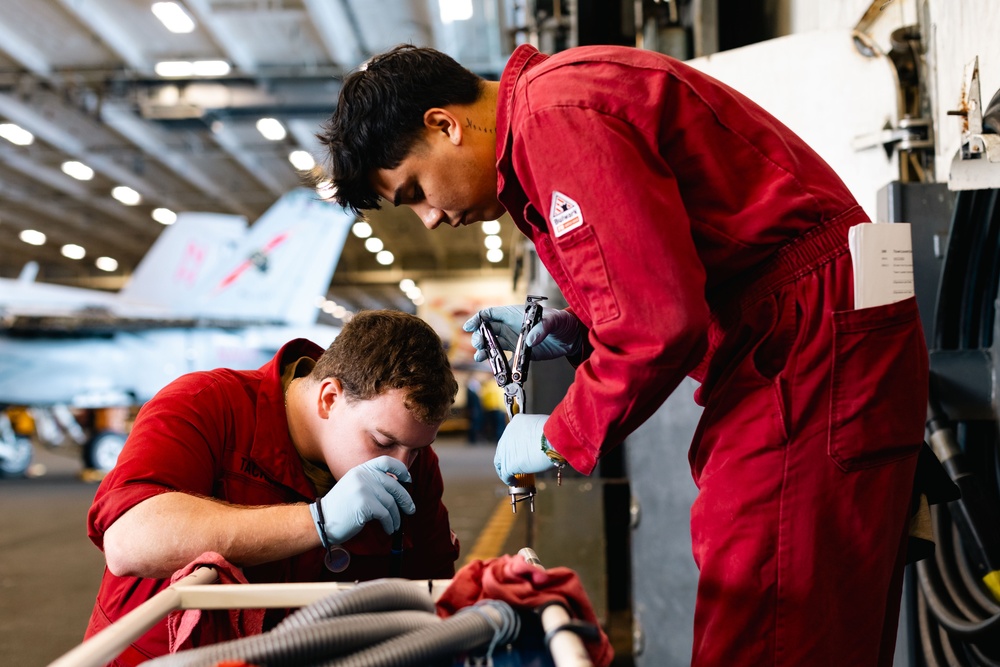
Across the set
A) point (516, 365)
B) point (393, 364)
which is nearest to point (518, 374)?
point (516, 365)

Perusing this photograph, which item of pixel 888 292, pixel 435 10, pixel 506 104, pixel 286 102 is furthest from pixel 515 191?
pixel 286 102

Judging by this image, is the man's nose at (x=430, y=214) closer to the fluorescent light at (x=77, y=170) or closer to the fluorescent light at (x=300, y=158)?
the fluorescent light at (x=300, y=158)

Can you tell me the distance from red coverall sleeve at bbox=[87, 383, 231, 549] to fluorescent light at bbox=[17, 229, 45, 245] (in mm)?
20667

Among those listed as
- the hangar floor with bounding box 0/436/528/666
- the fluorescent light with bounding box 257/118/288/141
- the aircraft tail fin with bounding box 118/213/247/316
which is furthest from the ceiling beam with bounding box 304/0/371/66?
the aircraft tail fin with bounding box 118/213/247/316

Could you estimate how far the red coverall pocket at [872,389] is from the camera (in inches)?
45.9

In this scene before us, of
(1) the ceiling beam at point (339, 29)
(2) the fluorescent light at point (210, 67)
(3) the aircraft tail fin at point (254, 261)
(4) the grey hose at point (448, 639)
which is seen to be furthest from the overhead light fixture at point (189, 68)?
(4) the grey hose at point (448, 639)

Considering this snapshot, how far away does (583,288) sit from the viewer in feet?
3.74

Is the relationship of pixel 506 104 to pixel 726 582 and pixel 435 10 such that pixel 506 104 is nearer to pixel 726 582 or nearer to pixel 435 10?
pixel 726 582

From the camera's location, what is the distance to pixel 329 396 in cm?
167

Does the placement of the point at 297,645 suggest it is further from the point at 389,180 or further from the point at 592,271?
the point at 389,180

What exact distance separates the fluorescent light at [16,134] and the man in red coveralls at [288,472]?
43.1 feet

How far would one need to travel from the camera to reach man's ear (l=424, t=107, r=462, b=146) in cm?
136

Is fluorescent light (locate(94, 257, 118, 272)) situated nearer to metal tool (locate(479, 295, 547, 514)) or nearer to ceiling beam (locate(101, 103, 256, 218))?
ceiling beam (locate(101, 103, 256, 218))

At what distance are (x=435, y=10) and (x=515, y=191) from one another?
8.69 m
